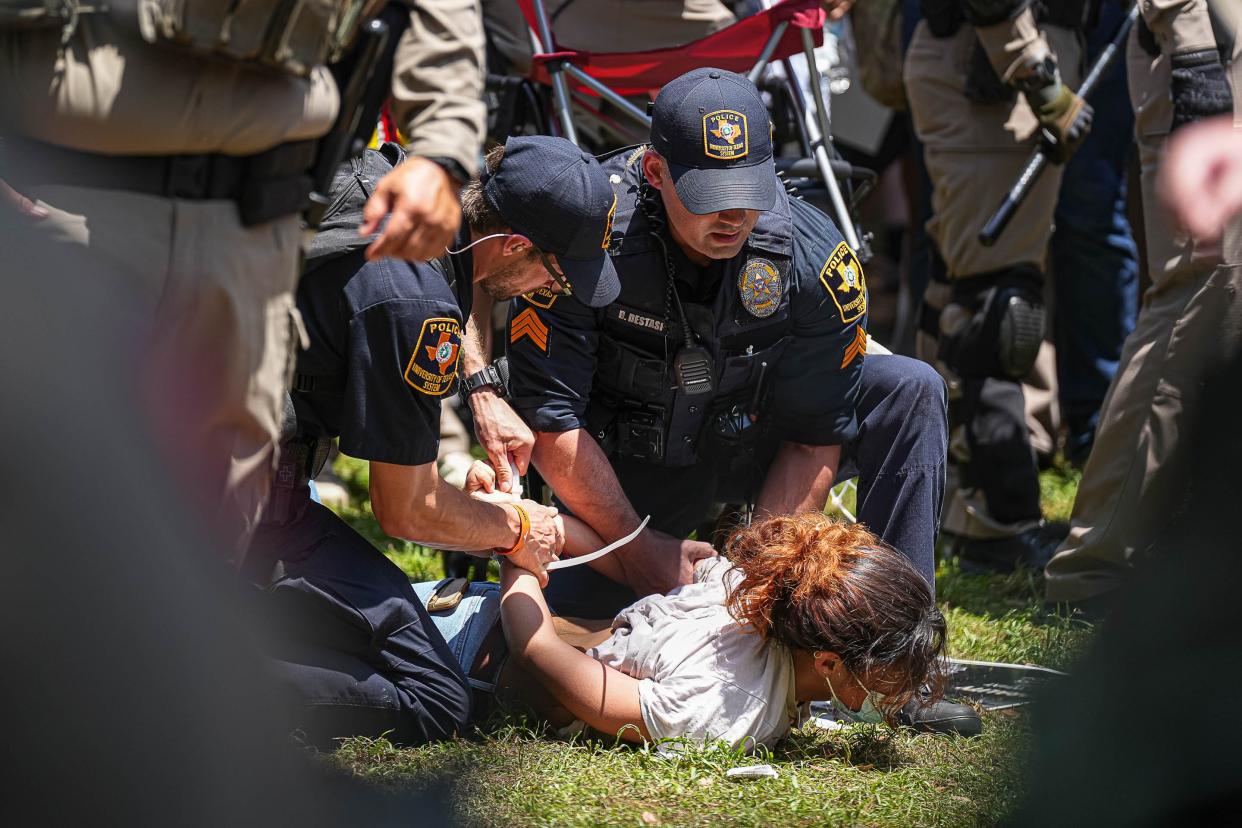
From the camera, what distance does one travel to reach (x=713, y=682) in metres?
2.80

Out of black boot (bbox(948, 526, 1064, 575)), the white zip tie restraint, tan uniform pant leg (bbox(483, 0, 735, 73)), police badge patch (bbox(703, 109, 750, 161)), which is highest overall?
tan uniform pant leg (bbox(483, 0, 735, 73))

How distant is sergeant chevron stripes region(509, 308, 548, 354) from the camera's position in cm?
318

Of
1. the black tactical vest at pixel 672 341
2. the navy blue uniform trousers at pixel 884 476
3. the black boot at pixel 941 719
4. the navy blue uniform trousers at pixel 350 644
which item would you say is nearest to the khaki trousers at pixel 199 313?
the navy blue uniform trousers at pixel 350 644

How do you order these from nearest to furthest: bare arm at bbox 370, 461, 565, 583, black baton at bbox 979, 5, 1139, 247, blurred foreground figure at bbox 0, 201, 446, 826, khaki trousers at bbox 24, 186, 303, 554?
blurred foreground figure at bbox 0, 201, 446, 826 → khaki trousers at bbox 24, 186, 303, 554 → bare arm at bbox 370, 461, 565, 583 → black baton at bbox 979, 5, 1139, 247

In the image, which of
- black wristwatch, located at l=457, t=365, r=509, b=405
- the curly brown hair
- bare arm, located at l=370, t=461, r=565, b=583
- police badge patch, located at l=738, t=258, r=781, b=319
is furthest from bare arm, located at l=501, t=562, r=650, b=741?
police badge patch, located at l=738, t=258, r=781, b=319

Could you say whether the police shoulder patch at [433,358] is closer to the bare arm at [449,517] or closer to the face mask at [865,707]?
Result: the bare arm at [449,517]

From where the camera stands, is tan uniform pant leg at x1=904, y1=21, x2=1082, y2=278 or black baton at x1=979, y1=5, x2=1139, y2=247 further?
tan uniform pant leg at x1=904, y1=21, x2=1082, y2=278

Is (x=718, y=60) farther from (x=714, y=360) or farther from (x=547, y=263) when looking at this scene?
(x=547, y=263)

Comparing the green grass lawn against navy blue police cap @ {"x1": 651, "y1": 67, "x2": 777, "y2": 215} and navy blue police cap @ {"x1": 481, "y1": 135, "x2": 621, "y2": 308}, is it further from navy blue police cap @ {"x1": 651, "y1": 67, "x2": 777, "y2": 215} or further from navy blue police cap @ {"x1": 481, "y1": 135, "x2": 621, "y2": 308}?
navy blue police cap @ {"x1": 651, "y1": 67, "x2": 777, "y2": 215}

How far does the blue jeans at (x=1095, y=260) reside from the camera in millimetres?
4918

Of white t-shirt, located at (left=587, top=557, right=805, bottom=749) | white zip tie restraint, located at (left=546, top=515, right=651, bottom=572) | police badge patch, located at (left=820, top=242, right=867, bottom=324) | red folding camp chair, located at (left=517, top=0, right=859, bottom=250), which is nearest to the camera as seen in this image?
white t-shirt, located at (left=587, top=557, right=805, bottom=749)

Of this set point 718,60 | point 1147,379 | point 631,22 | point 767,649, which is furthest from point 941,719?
point 631,22

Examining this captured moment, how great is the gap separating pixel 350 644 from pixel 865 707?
1180 mm

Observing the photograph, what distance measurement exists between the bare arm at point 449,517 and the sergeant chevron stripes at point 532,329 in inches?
15.2
